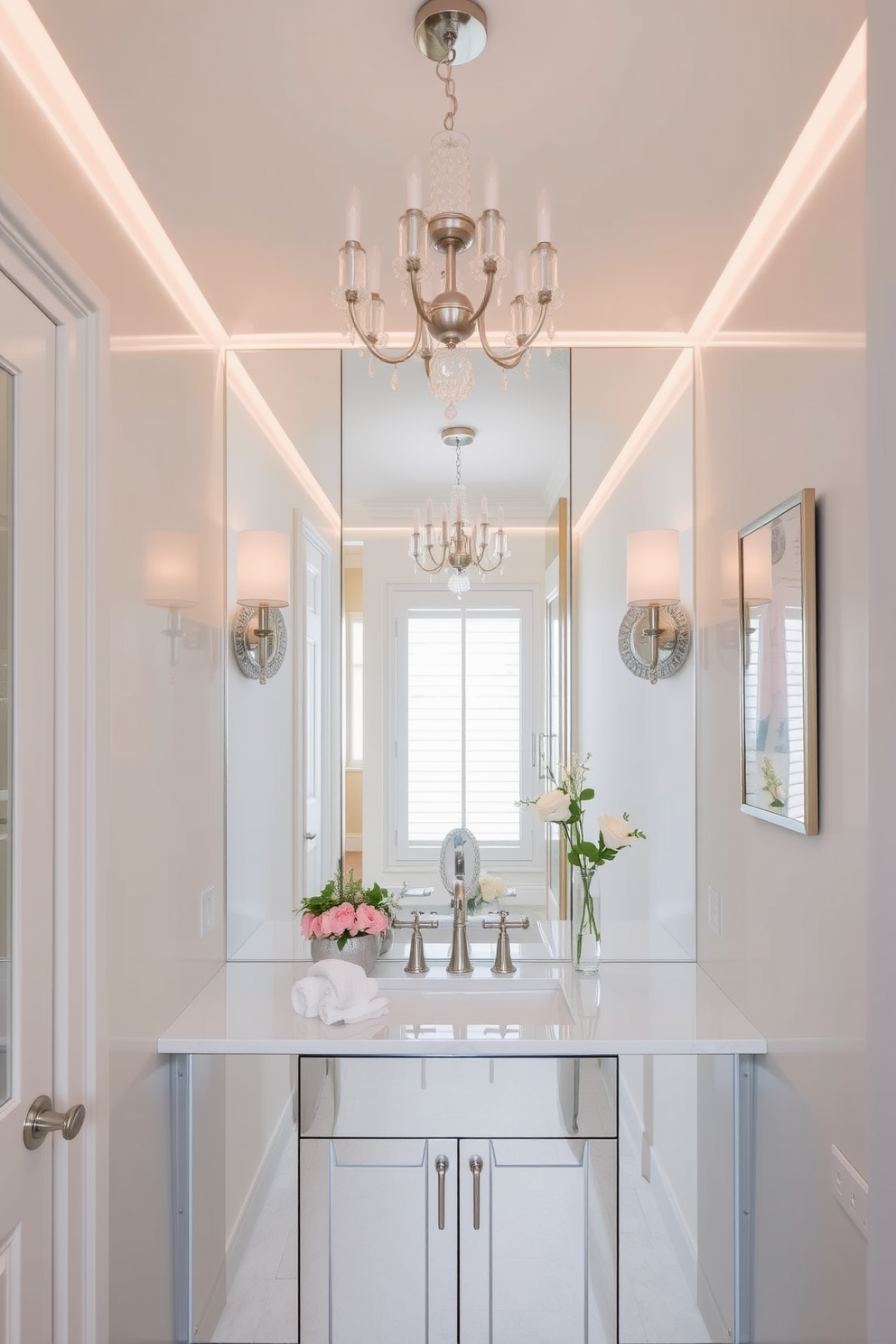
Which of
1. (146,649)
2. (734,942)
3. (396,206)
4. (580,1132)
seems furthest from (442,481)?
(580,1132)

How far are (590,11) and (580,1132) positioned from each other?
2.03 m

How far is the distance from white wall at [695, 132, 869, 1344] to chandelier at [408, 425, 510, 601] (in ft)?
2.06

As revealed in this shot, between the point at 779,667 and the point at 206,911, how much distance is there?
152cm

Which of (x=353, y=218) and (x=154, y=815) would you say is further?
(x=154, y=815)

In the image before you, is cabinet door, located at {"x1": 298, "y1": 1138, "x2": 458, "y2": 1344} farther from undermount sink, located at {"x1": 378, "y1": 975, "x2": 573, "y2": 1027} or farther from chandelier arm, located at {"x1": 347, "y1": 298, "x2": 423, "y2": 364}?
chandelier arm, located at {"x1": 347, "y1": 298, "x2": 423, "y2": 364}

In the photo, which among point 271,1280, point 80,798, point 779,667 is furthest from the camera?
point 271,1280

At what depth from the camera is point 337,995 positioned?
6.47 ft

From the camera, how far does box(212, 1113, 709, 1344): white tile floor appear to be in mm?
1855

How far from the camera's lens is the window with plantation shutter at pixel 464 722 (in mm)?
2463

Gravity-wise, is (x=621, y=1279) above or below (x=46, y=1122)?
below

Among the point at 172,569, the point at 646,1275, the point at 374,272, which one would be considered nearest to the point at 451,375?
the point at 374,272

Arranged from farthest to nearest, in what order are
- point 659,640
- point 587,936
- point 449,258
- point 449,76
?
point 659,640, point 587,936, point 449,76, point 449,258

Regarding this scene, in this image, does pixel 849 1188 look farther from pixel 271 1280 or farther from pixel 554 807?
pixel 271 1280

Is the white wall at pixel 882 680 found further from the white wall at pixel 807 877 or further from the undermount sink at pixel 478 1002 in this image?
the undermount sink at pixel 478 1002
